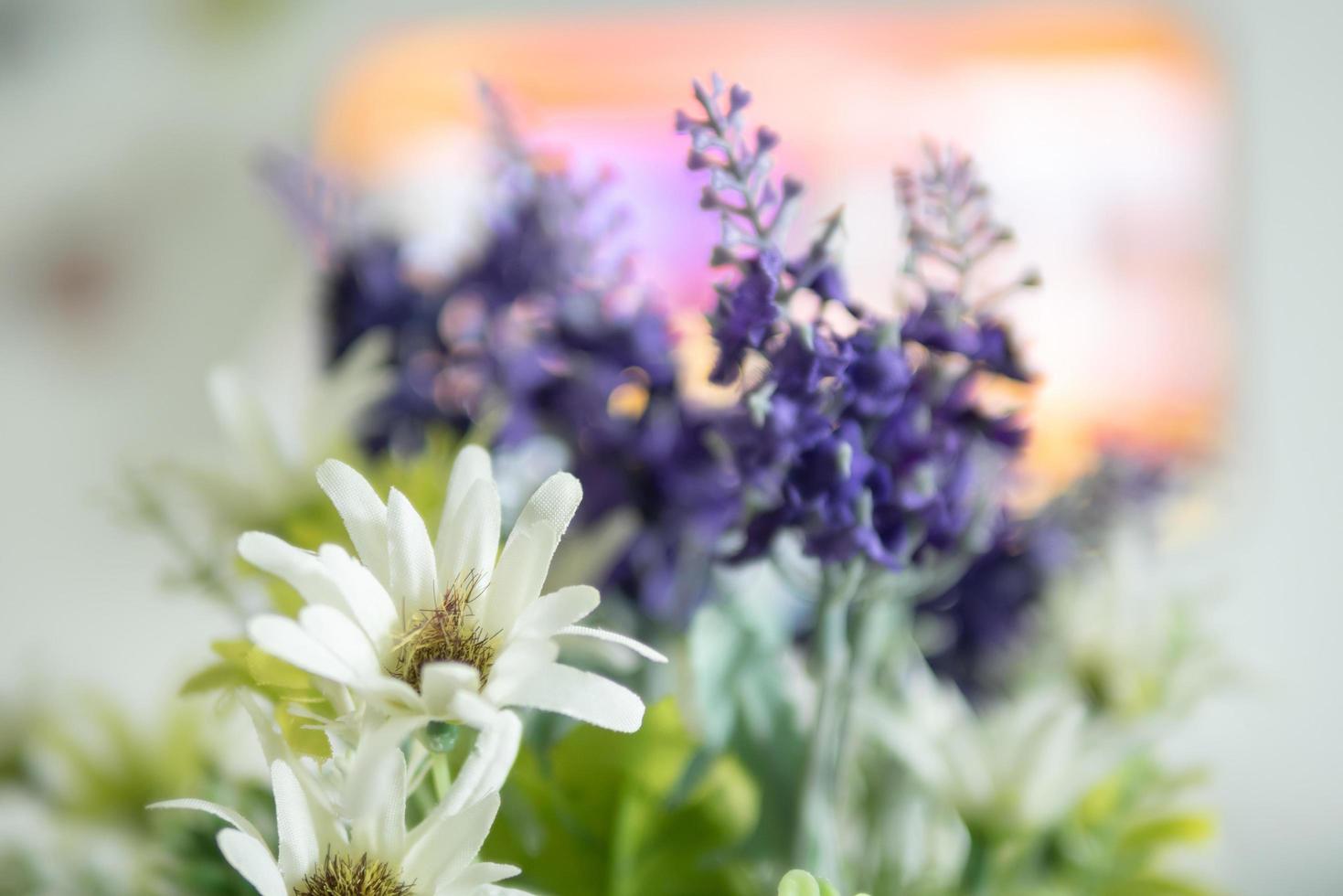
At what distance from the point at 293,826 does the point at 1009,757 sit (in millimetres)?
A: 196

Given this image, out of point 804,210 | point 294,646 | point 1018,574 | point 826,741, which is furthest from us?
point 804,210

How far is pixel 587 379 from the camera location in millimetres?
375

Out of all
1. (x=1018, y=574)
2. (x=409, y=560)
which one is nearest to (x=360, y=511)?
(x=409, y=560)

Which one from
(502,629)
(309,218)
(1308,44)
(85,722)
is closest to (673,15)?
(1308,44)

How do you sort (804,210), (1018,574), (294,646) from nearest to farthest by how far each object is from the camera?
(294,646)
(1018,574)
(804,210)

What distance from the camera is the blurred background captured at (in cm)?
145

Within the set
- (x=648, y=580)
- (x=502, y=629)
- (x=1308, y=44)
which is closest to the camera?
(x=502, y=629)

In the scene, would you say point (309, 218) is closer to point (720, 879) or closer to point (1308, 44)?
point (720, 879)

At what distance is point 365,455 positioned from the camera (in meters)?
0.45

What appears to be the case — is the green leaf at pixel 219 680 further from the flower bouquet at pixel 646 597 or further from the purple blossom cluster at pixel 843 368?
the purple blossom cluster at pixel 843 368

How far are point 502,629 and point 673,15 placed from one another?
1.53 m

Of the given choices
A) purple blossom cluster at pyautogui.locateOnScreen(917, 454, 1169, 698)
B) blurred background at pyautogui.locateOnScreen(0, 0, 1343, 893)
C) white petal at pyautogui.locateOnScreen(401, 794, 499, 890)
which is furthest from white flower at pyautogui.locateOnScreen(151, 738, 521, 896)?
blurred background at pyautogui.locateOnScreen(0, 0, 1343, 893)

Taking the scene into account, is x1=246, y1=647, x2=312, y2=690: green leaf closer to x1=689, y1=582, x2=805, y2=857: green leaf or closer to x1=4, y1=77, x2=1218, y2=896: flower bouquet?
x1=4, y1=77, x2=1218, y2=896: flower bouquet

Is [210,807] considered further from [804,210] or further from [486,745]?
[804,210]
